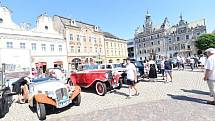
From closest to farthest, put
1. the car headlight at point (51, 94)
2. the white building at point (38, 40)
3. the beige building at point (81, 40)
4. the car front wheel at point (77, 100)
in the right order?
the car headlight at point (51, 94), the car front wheel at point (77, 100), the white building at point (38, 40), the beige building at point (81, 40)

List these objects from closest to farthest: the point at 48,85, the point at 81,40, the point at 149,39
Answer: the point at 48,85 < the point at 81,40 < the point at 149,39

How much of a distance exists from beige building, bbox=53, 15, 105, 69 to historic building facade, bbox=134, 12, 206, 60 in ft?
77.1

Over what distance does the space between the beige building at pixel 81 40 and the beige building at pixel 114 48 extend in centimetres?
258

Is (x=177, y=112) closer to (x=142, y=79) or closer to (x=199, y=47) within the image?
(x=142, y=79)

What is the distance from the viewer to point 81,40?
1843 inches

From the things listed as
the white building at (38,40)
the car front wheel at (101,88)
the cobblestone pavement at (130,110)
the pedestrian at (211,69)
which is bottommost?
the cobblestone pavement at (130,110)

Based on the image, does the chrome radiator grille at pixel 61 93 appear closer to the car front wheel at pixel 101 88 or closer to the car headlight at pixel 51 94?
the car headlight at pixel 51 94

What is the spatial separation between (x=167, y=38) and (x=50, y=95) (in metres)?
78.0

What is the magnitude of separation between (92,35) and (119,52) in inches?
555

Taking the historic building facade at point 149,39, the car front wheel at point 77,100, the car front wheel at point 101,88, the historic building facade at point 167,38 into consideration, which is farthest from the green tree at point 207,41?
the car front wheel at point 77,100

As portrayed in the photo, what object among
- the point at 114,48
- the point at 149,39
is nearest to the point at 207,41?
the point at 114,48

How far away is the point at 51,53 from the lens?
3875cm

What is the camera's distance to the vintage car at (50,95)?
25.0 ft

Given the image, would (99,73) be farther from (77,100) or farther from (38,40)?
(38,40)
